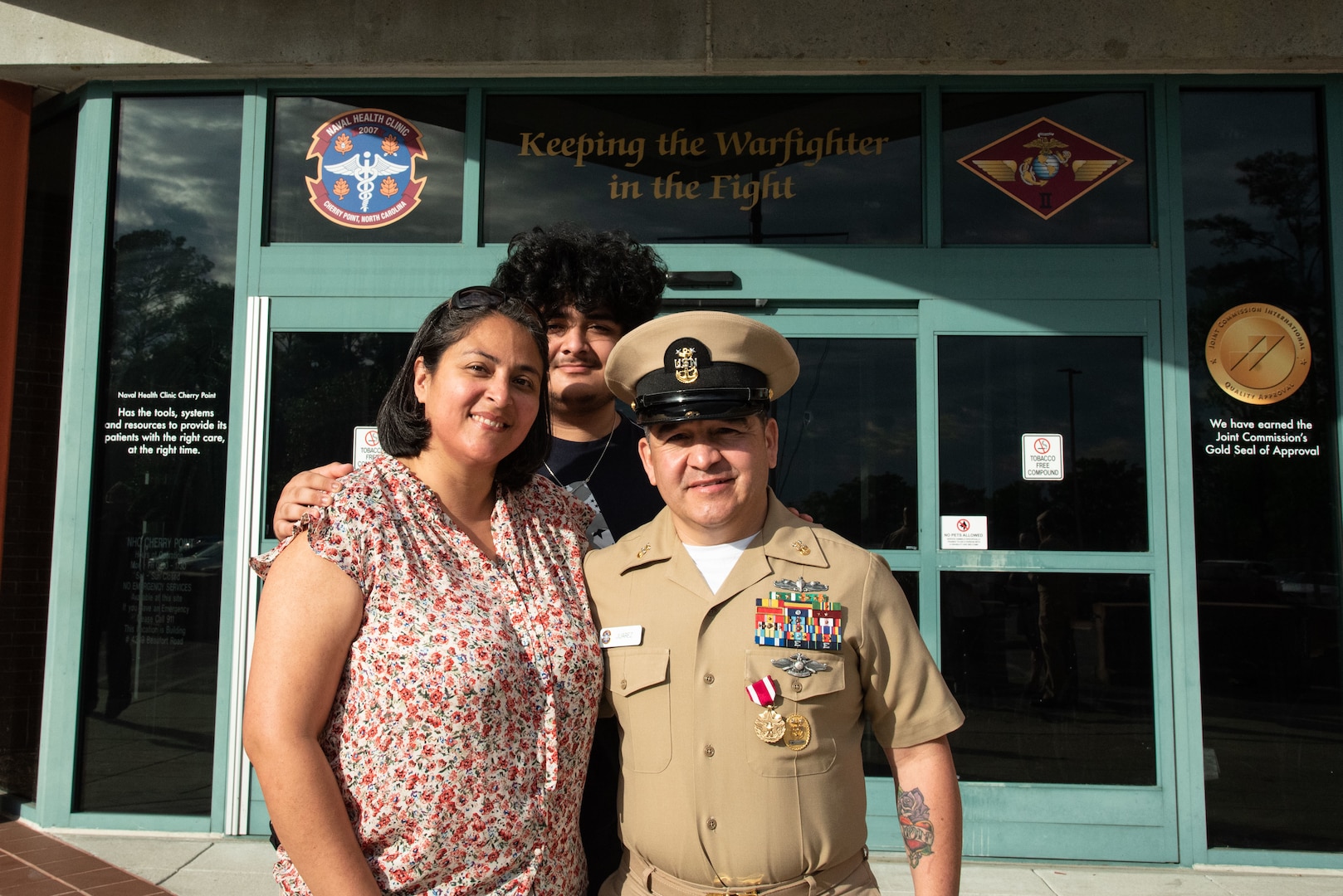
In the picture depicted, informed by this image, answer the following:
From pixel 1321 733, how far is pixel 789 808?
3.38 m

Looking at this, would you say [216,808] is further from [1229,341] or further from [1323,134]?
[1323,134]

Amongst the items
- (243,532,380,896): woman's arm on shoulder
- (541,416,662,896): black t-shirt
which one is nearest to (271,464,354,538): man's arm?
(243,532,380,896): woman's arm on shoulder

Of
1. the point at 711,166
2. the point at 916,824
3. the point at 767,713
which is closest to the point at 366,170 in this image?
the point at 711,166

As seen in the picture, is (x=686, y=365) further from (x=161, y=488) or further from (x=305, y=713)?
(x=161, y=488)

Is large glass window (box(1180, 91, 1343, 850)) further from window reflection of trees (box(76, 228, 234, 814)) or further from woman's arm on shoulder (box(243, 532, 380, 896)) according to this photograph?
window reflection of trees (box(76, 228, 234, 814))

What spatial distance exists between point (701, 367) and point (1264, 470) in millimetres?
3263

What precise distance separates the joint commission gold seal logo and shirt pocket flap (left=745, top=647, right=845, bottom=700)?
315 cm

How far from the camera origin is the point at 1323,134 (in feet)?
13.4

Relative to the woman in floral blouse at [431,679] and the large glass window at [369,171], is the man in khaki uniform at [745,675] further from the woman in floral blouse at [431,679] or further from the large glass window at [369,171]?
the large glass window at [369,171]

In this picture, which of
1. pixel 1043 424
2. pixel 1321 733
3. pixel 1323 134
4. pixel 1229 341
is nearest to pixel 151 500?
pixel 1043 424

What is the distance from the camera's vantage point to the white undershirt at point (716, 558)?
6.01ft

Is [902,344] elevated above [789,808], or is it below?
above

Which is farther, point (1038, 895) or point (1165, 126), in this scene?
point (1165, 126)

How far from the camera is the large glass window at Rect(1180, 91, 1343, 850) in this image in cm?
389
